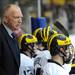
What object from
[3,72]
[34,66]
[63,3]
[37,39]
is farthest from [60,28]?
[63,3]

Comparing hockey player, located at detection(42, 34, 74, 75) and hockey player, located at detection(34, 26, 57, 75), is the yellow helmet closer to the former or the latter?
hockey player, located at detection(42, 34, 74, 75)

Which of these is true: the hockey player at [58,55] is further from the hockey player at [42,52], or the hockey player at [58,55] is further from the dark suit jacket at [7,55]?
the dark suit jacket at [7,55]

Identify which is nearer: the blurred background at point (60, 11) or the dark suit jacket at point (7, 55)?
the dark suit jacket at point (7, 55)

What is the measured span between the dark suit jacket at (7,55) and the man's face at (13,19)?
0.35 ft

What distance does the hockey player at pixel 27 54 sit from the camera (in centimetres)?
710

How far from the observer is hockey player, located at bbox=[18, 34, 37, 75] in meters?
7.10

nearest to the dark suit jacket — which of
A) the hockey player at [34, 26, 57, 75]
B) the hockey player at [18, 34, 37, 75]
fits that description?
the hockey player at [34, 26, 57, 75]

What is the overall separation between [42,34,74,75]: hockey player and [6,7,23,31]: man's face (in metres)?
0.54

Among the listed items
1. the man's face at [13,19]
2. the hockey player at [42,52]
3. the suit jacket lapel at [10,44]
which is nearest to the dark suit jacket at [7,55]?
the suit jacket lapel at [10,44]

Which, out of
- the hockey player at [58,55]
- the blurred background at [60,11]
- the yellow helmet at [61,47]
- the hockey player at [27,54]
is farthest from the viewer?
the blurred background at [60,11]

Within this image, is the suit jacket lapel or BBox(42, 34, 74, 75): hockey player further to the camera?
the suit jacket lapel

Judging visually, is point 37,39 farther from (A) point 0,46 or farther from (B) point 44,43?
(A) point 0,46

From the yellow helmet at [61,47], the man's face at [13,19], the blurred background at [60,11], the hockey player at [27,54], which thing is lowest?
the blurred background at [60,11]

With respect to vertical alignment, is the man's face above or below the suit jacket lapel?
above
